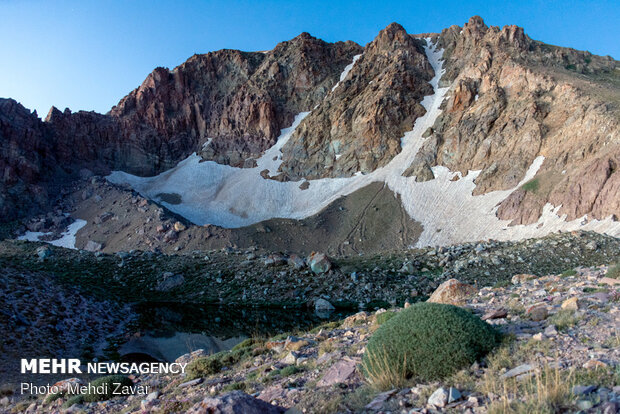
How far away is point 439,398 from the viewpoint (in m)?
5.30

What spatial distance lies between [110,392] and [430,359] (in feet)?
27.7

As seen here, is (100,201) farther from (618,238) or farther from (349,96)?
(618,238)

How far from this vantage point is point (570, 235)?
112 feet

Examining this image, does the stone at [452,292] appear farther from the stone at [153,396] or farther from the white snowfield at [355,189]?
the white snowfield at [355,189]

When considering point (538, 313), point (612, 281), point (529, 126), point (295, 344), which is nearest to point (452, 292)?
point (612, 281)

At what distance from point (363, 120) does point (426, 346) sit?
74.5m

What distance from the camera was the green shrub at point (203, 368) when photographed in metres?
10.3

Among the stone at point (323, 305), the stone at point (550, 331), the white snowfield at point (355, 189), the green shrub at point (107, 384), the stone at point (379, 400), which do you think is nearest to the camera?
the stone at point (379, 400)

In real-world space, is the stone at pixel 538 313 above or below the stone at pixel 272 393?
above

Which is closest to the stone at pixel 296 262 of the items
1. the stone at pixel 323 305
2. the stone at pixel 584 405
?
the stone at pixel 323 305

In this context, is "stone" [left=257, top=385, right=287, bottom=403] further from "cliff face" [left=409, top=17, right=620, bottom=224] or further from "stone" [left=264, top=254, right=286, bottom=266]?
"cliff face" [left=409, top=17, right=620, bottom=224]

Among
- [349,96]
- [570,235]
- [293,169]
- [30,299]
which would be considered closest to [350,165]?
[293,169]

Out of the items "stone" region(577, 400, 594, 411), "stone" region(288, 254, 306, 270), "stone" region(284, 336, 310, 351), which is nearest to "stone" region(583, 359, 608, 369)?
"stone" region(577, 400, 594, 411)

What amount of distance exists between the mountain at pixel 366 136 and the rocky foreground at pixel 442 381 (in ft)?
126
